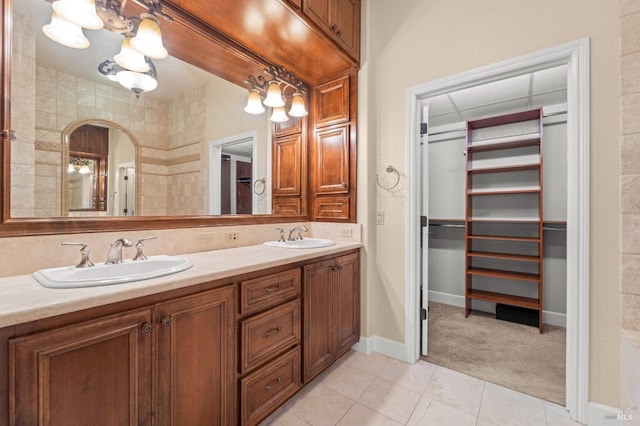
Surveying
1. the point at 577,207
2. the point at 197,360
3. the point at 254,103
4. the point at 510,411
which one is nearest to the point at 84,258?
the point at 197,360

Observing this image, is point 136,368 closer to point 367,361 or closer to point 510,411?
point 367,361

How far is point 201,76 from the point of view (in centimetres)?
190

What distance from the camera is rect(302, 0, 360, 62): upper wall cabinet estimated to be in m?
1.83

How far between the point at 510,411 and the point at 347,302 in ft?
3.75

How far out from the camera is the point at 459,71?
1937mm

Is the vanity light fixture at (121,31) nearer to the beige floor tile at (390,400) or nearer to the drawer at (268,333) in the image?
the drawer at (268,333)

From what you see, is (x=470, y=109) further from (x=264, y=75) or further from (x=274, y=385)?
(x=274, y=385)

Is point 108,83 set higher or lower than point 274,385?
higher

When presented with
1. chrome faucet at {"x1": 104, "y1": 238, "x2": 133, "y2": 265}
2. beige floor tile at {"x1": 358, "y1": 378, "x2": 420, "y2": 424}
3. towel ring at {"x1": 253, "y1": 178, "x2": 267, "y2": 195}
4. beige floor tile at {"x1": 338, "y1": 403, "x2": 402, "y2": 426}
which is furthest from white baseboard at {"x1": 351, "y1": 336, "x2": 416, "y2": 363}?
chrome faucet at {"x1": 104, "y1": 238, "x2": 133, "y2": 265}

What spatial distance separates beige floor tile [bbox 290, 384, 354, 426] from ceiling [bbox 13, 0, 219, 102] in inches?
79.1

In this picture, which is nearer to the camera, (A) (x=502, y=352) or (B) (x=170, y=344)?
(B) (x=170, y=344)

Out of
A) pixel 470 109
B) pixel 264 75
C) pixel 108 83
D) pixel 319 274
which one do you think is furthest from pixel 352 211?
pixel 470 109

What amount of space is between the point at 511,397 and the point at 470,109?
2.73m

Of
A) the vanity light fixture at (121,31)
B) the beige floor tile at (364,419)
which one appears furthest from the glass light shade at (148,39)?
the beige floor tile at (364,419)
